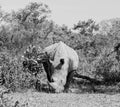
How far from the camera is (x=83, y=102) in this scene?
10.9 meters

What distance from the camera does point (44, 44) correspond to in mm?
25234

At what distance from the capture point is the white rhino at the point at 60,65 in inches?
551

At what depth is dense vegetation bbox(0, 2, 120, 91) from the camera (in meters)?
15.2

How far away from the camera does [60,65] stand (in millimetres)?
14352

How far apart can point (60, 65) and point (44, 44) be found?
1101 cm

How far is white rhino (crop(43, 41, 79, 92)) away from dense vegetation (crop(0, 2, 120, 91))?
1242mm

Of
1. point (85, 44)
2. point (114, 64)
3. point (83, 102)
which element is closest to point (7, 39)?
point (85, 44)

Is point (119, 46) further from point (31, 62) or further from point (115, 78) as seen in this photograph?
point (31, 62)

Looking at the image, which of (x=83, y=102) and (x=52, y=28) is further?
(x=52, y=28)

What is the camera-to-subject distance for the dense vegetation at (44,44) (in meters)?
15.2

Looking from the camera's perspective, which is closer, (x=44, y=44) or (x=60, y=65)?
(x=60, y=65)

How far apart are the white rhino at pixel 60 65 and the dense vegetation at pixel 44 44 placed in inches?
48.9

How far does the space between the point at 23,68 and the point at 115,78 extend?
252 inches

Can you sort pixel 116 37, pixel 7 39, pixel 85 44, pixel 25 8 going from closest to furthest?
pixel 116 37 < pixel 7 39 < pixel 85 44 < pixel 25 8
